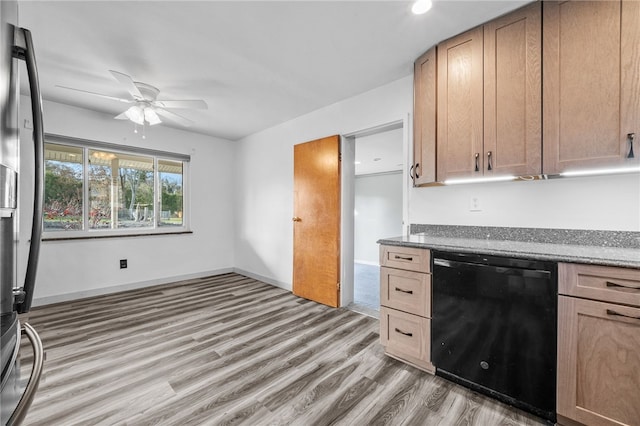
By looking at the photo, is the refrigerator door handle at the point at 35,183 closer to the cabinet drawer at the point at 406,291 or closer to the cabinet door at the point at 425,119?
the cabinet drawer at the point at 406,291

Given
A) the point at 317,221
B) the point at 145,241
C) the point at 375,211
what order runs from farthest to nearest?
the point at 375,211 < the point at 145,241 < the point at 317,221

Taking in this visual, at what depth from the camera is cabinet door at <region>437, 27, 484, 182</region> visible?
194cm

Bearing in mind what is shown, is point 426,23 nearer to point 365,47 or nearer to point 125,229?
point 365,47

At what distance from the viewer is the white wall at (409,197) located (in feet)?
5.67

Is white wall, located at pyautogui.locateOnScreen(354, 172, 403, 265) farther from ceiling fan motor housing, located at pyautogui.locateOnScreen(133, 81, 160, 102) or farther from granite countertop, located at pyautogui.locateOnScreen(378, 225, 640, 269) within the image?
ceiling fan motor housing, located at pyautogui.locateOnScreen(133, 81, 160, 102)

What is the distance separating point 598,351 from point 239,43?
2.92 m

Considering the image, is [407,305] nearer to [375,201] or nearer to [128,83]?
[128,83]

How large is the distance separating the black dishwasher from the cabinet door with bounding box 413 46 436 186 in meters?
0.78

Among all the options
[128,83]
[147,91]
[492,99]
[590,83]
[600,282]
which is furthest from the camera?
[147,91]

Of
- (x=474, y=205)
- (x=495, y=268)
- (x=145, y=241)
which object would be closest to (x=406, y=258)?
(x=495, y=268)

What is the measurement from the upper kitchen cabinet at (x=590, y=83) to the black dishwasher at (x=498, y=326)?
71cm

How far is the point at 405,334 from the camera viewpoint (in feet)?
6.61

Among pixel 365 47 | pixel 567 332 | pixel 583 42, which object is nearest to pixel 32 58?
pixel 365 47

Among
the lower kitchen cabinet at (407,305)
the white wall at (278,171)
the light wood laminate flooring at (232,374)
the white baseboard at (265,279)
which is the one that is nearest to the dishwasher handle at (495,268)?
the lower kitchen cabinet at (407,305)
